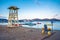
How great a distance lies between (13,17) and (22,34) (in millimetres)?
358

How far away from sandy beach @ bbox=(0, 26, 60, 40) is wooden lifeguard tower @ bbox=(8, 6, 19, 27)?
0.08 m

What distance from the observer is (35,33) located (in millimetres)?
2520

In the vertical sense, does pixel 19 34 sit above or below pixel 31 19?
below

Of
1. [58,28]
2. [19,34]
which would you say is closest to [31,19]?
[19,34]

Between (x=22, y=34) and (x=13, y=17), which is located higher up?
(x=13, y=17)

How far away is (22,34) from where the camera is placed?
8.25 ft

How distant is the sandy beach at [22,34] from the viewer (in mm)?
2471

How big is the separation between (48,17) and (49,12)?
0.33ft

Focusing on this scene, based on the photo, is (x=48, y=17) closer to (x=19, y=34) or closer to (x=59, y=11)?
(x=59, y=11)

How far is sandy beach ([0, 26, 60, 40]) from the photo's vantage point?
247cm

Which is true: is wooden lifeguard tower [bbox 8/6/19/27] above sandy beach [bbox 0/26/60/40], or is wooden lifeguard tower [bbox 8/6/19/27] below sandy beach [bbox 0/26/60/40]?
above

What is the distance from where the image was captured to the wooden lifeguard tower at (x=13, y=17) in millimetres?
2479

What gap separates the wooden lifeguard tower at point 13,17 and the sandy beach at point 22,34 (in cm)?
8

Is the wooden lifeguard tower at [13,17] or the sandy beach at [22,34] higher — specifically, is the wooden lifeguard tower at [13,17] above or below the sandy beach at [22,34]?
above
